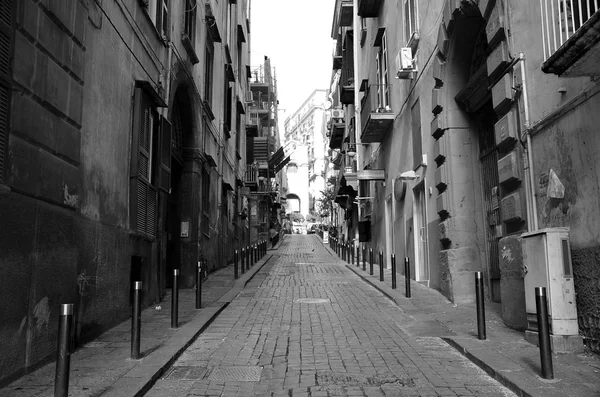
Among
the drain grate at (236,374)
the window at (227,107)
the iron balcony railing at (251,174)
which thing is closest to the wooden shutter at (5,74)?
the drain grate at (236,374)

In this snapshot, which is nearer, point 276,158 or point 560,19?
point 560,19

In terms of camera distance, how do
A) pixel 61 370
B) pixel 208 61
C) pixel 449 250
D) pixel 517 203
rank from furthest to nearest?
pixel 208 61 → pixel 449 250 → pixel 517 203 → pixel 61 370

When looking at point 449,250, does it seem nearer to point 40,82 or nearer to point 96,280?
point 96,280

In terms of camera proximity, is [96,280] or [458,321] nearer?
[96,280]

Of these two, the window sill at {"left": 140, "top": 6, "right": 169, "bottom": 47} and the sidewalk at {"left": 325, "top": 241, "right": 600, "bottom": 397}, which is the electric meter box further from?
the window sill at {"left": 140, "top": 6, "right": 169, "bottom": 47}

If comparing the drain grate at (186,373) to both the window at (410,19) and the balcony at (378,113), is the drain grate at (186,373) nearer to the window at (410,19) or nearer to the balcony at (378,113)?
the window at (410,19)

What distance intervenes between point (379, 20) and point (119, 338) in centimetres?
1690

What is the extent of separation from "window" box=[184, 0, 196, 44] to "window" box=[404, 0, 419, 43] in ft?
18.8

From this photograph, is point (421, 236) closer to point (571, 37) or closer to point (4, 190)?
point (571, 37)

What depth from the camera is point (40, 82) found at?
5.61m

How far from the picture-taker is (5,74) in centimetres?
500

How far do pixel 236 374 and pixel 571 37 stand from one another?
4786mm

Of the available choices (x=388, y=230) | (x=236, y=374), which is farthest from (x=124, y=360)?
(x=388, y=230)

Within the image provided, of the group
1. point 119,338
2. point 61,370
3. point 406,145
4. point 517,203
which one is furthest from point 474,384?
point 406,145
